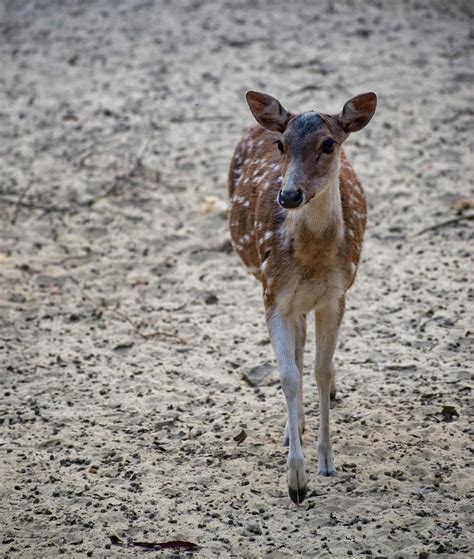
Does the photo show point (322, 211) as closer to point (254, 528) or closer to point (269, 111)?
point (269, 111)

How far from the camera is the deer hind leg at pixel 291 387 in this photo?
513cm

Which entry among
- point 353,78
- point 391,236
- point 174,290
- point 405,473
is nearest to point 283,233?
point 405,473

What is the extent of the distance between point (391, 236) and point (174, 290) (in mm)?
1876

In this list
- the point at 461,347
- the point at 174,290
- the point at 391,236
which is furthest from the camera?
the point at 391,236

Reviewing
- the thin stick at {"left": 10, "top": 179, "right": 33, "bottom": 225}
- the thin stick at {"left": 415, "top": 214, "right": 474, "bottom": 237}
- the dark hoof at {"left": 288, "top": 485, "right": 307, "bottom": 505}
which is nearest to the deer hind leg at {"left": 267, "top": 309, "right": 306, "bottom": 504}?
the dark hoof at {"left": 288, "top": 485, "right": 307, "bottom": 505}

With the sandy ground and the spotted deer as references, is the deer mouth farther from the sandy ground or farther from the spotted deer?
the sandy ground

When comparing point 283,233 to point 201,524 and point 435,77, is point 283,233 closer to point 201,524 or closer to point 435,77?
point 201,524

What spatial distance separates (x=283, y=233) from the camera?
548 cm

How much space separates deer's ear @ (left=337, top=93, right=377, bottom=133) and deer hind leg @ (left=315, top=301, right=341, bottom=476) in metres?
0.94

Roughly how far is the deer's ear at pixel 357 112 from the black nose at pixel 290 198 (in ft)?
2.13

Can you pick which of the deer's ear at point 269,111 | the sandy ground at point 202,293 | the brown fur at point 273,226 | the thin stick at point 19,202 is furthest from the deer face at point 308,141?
the thin stick at point 19,202

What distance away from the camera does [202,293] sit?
7844 mm

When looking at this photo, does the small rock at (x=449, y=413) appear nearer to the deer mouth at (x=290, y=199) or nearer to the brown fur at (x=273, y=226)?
the brown fur at (x=273, y=226)

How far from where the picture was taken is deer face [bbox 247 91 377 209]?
16.6 ft
